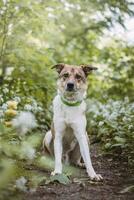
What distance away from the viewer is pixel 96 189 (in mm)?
5629

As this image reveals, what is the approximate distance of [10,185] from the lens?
4.50m

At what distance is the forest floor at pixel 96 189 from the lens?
5.18 m

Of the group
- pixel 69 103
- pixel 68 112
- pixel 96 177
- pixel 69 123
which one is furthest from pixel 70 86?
pixel 96 177

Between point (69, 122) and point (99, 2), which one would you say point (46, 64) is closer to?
point (99, 2)

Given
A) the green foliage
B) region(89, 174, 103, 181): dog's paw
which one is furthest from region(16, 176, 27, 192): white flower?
the green foliage

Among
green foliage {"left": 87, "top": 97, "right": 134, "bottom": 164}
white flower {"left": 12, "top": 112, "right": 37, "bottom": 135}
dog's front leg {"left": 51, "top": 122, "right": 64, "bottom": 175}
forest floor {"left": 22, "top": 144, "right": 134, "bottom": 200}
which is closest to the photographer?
white flower {"left": 12, "top": 112, "right": 37, "bottom": 135}

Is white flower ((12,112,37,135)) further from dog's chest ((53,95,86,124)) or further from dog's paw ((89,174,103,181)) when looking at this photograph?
dog's chest ((53,95,86,124))

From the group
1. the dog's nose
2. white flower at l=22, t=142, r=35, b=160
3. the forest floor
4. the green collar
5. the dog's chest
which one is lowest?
the forest floor

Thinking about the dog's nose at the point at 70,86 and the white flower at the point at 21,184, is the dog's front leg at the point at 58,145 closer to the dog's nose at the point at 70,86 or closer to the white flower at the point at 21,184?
the dog's nose at the point at 70,86

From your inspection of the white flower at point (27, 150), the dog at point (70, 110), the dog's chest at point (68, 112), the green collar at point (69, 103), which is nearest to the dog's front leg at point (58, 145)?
the dog at point (70, 110)

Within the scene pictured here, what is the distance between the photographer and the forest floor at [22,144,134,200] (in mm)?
5184

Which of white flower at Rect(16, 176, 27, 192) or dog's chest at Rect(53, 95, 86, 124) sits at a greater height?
dog's chest at Rect(53, 95, 86, 124)

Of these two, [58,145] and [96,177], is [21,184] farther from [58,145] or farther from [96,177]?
[58,145]

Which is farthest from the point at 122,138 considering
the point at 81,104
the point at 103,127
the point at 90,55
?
the point at 90,55
